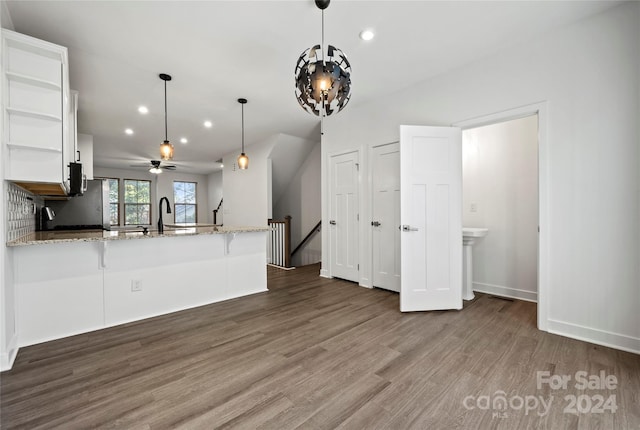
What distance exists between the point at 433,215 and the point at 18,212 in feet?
13.8

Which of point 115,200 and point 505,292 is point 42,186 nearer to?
point 505,292

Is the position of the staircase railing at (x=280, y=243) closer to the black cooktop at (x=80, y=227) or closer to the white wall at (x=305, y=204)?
the white wall at (x=305, y=204)

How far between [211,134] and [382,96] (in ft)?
12.2

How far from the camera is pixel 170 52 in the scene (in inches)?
115

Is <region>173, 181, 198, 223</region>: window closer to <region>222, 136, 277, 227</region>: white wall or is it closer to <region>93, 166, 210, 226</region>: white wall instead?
<region>93, 166, 210, 226</region>: white wall

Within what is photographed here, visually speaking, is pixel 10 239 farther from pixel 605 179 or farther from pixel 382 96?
pixel 605 179

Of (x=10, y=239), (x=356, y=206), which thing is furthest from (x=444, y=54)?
(x=10, y=239)

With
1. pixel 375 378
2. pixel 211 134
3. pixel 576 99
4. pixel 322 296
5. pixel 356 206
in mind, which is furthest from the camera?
pixel 211 134

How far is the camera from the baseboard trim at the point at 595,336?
2.29 meters

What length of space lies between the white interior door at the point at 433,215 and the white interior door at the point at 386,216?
643 millimetres

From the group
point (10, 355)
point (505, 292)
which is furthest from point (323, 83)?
point (505, 292)

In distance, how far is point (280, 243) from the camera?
19.4 ft

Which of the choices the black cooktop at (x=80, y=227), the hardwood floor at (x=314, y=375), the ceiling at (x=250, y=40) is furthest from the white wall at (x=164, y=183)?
the hardwood floor at (x=314, y=375)

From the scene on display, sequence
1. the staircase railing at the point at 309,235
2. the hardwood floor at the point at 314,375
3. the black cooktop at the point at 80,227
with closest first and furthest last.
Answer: the hardwood floor at the point at 314,375 → the black cooktop at the point at 80,227 → the staircase railing at the point at 309,235
